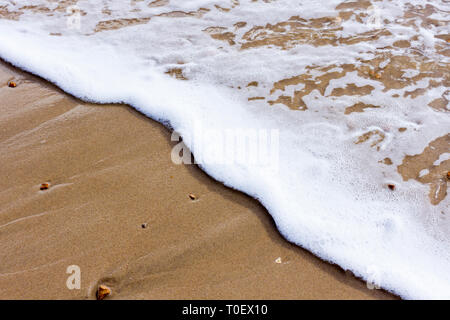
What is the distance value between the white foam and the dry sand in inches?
6.3

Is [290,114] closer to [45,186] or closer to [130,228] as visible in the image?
[130,228]

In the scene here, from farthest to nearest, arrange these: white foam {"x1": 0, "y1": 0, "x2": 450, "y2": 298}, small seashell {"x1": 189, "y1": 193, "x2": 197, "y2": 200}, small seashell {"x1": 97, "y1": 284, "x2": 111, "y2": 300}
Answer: small seashell {"x1": 189, "y1": 193, "x2": 197, "y2": 200}, white foam {"x1": 0, "y1": 0, "x2": 450, "y2": 298}, small seashell {"x1": 97, "y1": 284, "x2": 111, "y2": 300}

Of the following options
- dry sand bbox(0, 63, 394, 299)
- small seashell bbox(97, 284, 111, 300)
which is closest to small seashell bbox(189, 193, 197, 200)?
dry sand bbox(0, 63, 394, 299)

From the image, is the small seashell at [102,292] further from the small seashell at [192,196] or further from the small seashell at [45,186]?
the small seashell at [45,186]

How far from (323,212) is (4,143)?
2.19 meters

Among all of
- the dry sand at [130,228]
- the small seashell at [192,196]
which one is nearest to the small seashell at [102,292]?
the dry sand at [130,228]

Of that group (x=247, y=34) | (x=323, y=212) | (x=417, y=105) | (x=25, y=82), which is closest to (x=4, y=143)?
(x=25, y=82)

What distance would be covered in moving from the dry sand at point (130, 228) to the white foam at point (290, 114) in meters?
0.16

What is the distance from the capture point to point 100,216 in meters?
1.87

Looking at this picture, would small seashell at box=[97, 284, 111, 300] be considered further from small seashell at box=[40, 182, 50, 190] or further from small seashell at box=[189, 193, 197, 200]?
small seashell at box=[40, 182, 50, 190]

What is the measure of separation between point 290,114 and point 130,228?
1462mm

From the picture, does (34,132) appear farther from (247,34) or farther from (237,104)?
(247,34)

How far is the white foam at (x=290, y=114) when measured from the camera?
1824 mm

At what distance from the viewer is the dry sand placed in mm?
1621
